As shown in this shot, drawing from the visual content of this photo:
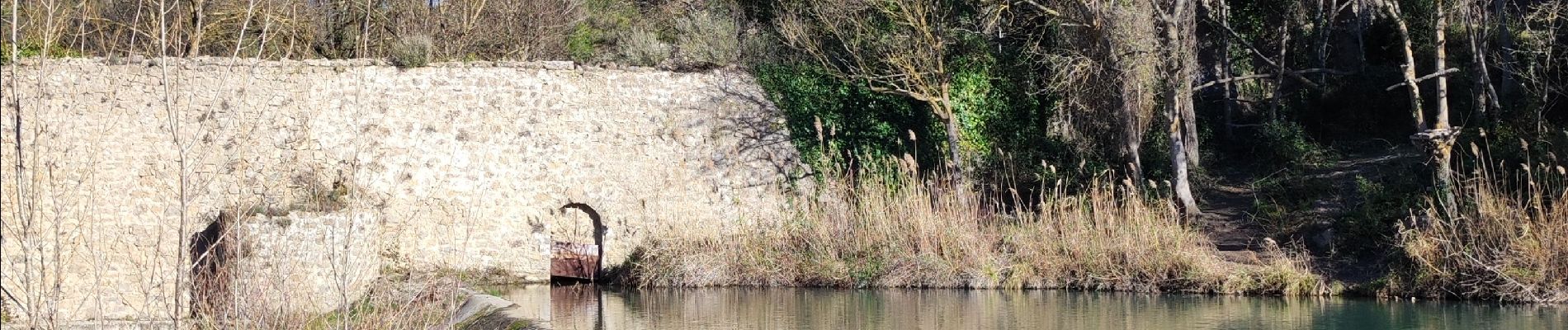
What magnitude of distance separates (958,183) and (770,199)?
2099 mm

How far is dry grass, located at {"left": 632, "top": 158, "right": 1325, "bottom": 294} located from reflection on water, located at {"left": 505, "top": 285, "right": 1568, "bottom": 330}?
0.23 m

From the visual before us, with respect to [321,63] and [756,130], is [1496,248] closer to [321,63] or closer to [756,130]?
[756,130]

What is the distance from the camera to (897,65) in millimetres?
14523

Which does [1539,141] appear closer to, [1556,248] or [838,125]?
[1556,248]

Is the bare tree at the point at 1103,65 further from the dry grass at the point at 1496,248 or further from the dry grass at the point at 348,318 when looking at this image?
the dry grass at the point at 348,318

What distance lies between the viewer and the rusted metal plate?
1443 centimetres

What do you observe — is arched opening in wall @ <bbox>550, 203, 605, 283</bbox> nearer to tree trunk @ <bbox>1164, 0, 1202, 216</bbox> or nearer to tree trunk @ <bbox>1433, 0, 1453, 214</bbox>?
tree trunk @ <bbox>1164, 0, 1202, 216</bbox>

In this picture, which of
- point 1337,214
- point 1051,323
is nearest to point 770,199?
point 1051,323

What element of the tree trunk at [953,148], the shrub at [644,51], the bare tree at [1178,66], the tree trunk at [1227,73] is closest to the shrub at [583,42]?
the shrub at [644,51]

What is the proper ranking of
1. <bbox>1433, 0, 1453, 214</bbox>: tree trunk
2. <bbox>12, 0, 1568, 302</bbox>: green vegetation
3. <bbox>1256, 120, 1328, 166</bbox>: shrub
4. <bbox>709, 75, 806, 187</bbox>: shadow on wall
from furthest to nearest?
<bbox>1256, 120, 1328, 166</bbox>: shrub, <bbox>709, 75, 806, 187</bbox>: shadow on wall, <bbox>12, 0, 1568, 302</bbox>: green vegetation, <bbox>1433, 0, 1453, 214</bbox>: tree trunk

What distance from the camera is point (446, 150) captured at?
45.5ft

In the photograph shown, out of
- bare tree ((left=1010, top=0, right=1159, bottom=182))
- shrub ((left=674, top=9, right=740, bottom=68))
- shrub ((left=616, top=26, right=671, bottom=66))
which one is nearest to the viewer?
bare tree ((left=1010, top=0, right=1159, bottom=182))

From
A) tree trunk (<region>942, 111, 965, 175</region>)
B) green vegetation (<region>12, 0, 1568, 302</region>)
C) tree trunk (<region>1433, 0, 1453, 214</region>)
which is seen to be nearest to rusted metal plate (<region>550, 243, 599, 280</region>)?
green vegetation (<region>12, 0, 1568, 302</region>)

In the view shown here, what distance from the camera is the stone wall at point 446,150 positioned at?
12812 mm
